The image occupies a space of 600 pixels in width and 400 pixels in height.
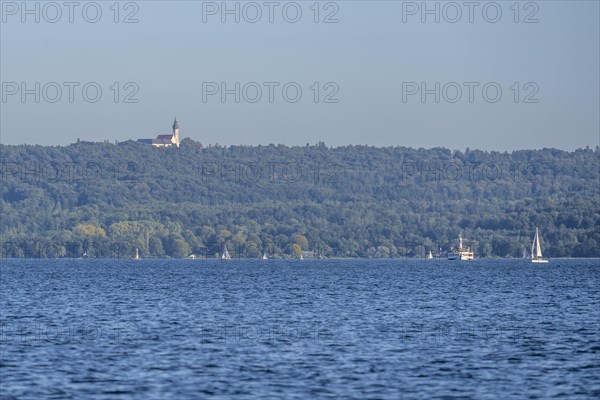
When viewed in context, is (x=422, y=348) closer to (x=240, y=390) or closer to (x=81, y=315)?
(x=240, y=390)

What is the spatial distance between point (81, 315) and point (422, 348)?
26.3 m

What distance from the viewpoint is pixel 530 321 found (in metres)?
66.2

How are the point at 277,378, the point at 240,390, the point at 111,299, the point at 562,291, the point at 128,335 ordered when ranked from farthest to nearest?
the point at 562,291 < the point at 111,299 < the point at 128,335 < the point at 277,378 < the point at 240,390

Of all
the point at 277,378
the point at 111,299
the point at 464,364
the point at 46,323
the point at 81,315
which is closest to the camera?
the point at 277,378

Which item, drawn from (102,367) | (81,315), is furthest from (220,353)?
(81,315)

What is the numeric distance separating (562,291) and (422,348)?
5891 cm

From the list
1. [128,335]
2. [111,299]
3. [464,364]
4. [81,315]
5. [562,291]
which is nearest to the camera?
[464,364]

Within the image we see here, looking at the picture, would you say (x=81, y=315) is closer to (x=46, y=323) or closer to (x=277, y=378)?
(x=46, y=323)

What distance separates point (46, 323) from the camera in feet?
207

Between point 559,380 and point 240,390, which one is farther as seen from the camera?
point 559,380

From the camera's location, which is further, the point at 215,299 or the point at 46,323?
the point at 215,299

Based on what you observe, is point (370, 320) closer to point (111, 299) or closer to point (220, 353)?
point (220, 353)

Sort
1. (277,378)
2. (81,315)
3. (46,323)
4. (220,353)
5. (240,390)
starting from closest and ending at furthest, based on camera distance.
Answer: (240,390)
(277,378)
(220,353)
(46,323)
(81,315)

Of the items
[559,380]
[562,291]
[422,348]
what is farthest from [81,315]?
[562,291]
